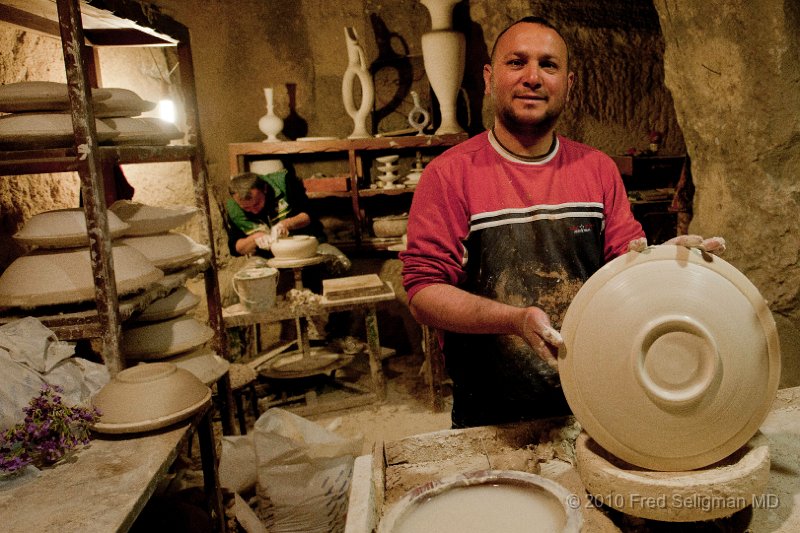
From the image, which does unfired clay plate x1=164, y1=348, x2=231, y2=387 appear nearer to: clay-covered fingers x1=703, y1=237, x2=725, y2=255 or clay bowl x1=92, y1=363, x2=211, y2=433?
clay bowl x1=92, y1=363, x2=211, y2=433

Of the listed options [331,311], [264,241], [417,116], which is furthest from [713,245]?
[417,116]

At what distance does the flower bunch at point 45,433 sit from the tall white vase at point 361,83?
4.61 m

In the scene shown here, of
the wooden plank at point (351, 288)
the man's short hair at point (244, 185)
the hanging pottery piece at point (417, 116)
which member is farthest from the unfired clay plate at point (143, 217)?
the hanging pottery piece at point (417, 116)

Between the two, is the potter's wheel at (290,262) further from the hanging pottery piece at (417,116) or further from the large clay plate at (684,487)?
the large clay plate at (684,487)

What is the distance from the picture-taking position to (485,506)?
1.28 metres

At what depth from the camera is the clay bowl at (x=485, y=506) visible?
47.4 inches

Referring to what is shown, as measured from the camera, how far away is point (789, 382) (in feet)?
11.0

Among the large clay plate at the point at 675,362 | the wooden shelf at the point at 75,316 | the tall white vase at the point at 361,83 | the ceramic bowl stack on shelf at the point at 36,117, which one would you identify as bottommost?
the wooden shelf at the point at 75,316

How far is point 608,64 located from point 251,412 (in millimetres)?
5148

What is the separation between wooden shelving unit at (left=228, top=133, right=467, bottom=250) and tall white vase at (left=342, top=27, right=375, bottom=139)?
227 millimetres

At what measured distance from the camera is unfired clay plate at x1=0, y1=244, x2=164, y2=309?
93.7 inches

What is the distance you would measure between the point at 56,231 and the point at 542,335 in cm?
217

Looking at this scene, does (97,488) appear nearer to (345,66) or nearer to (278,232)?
(278,232)

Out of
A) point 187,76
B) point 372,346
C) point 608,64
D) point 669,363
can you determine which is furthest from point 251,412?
point 608,64
